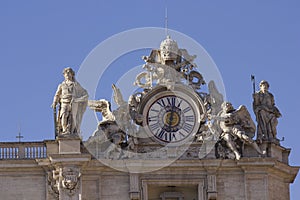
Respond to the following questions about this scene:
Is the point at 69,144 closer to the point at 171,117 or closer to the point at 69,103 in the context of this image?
the point at 69,103

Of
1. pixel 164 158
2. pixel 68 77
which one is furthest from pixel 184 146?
pixel 68 77

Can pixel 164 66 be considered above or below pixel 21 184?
above

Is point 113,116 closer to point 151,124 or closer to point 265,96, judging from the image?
point 151,124

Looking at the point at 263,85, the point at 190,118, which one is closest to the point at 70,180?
the point at 190,118

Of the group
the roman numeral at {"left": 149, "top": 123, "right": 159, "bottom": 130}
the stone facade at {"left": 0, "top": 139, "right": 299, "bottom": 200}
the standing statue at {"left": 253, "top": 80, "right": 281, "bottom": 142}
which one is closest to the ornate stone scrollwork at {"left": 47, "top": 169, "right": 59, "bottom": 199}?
the stone facade at {"left": 0, "top": 139, "right": 299, "bottom": 200}

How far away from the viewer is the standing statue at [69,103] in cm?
5634

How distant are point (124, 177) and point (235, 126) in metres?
3.76

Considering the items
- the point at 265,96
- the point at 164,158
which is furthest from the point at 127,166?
the point at 265,96

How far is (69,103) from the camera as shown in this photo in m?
56.5

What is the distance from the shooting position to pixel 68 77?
56.9 m

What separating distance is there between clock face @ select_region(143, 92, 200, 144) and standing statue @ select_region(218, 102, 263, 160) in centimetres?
84

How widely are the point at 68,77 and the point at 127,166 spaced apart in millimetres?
3394

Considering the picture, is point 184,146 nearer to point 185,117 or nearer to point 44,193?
point 185,117

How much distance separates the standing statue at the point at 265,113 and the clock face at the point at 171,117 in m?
2.00
